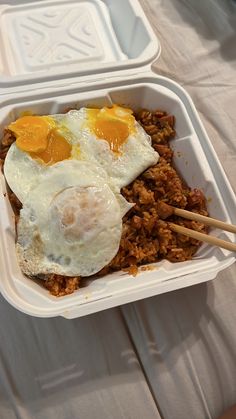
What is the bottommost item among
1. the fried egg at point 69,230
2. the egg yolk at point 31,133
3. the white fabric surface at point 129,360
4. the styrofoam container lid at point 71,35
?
the white fabric surface at point 129,360

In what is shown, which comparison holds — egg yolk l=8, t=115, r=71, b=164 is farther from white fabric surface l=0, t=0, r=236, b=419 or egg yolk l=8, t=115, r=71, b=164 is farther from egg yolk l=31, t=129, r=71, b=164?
white fabric surface l=0, t=0, r=236, b=419

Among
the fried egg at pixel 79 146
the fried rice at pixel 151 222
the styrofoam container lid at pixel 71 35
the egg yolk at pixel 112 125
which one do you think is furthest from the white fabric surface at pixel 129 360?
the styrofoam container lid at pixel 71 35

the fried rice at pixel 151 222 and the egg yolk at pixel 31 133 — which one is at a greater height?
the egg yolk at pixel 31 133

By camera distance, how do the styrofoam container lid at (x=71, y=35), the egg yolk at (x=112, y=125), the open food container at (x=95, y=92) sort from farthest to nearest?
the styrofoam container lid at (x=71, y=35) < the egg yolk at (x=112, y=125) < the open food container at (x=95, y=92)

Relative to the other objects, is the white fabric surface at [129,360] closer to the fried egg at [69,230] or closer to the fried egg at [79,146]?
the fried egg at [69,230]

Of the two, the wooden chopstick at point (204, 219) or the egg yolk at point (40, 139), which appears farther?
the egg yolk at point (40, 139)

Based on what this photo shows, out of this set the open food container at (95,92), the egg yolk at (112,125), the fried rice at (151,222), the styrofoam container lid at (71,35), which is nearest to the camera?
the open food container at (95,92)

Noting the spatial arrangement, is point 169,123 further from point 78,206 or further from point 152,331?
point 152,331
